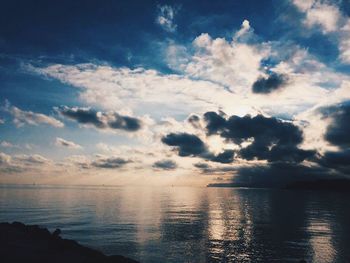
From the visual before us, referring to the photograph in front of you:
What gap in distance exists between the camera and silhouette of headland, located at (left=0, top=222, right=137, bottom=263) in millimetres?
32219

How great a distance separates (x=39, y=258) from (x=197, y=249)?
26455mm

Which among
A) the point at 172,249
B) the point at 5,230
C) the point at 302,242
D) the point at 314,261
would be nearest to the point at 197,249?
the point at 172,249

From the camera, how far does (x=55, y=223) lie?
79.9 metres

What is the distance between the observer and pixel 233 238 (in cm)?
6269

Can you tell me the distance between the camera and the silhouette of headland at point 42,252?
32.2m

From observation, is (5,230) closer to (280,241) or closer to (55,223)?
(55,223)

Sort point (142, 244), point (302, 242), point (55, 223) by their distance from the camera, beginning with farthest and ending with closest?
point (55, 223) → point (302, 242) → point (142, 244)

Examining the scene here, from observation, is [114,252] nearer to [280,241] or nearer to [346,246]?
[280,241]

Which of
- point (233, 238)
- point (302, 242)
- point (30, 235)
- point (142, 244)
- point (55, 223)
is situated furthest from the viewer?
point (55, 223)

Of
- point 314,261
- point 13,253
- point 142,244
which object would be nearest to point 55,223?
point 142,244

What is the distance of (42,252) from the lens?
1415 inches

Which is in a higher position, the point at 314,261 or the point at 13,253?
the point at 13,253

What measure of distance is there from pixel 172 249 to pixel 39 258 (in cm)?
2332

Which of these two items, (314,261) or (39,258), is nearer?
(39,258)
